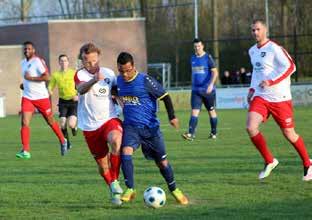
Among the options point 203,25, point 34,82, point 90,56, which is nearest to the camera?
point 90,56

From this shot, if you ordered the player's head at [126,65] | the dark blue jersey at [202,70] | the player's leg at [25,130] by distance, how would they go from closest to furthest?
the player's head at [126,65] < the player's leg at [25,130] < the dark blue jersey at [202,70]

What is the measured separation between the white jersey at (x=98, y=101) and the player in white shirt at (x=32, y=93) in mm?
5723

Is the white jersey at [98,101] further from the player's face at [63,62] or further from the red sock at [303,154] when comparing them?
the player's face at [63,62]

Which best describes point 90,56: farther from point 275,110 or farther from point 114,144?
point 275,110

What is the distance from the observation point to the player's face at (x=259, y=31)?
10742 mm

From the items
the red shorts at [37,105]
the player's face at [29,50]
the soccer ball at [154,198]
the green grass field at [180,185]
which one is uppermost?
the player's face at [29,50]

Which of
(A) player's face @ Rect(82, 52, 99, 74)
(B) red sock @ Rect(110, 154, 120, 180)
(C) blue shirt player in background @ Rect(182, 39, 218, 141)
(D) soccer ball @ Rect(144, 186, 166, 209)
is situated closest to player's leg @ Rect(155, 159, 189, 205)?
(D) soccer ball @ Rect(144, 186, 166, 209)

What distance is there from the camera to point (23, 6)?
59.9 m

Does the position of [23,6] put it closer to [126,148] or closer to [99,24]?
[99,24]

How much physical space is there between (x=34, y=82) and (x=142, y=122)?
22.1 ft

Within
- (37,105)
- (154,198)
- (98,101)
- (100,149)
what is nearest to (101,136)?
(100,149)

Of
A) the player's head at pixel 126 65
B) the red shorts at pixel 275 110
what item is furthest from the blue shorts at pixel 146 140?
the red shorts at pixel 275 110

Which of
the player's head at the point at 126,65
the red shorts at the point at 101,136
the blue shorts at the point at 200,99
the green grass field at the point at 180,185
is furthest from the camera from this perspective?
the blue shorts at the point at 200,99

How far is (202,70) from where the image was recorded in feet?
59.0
